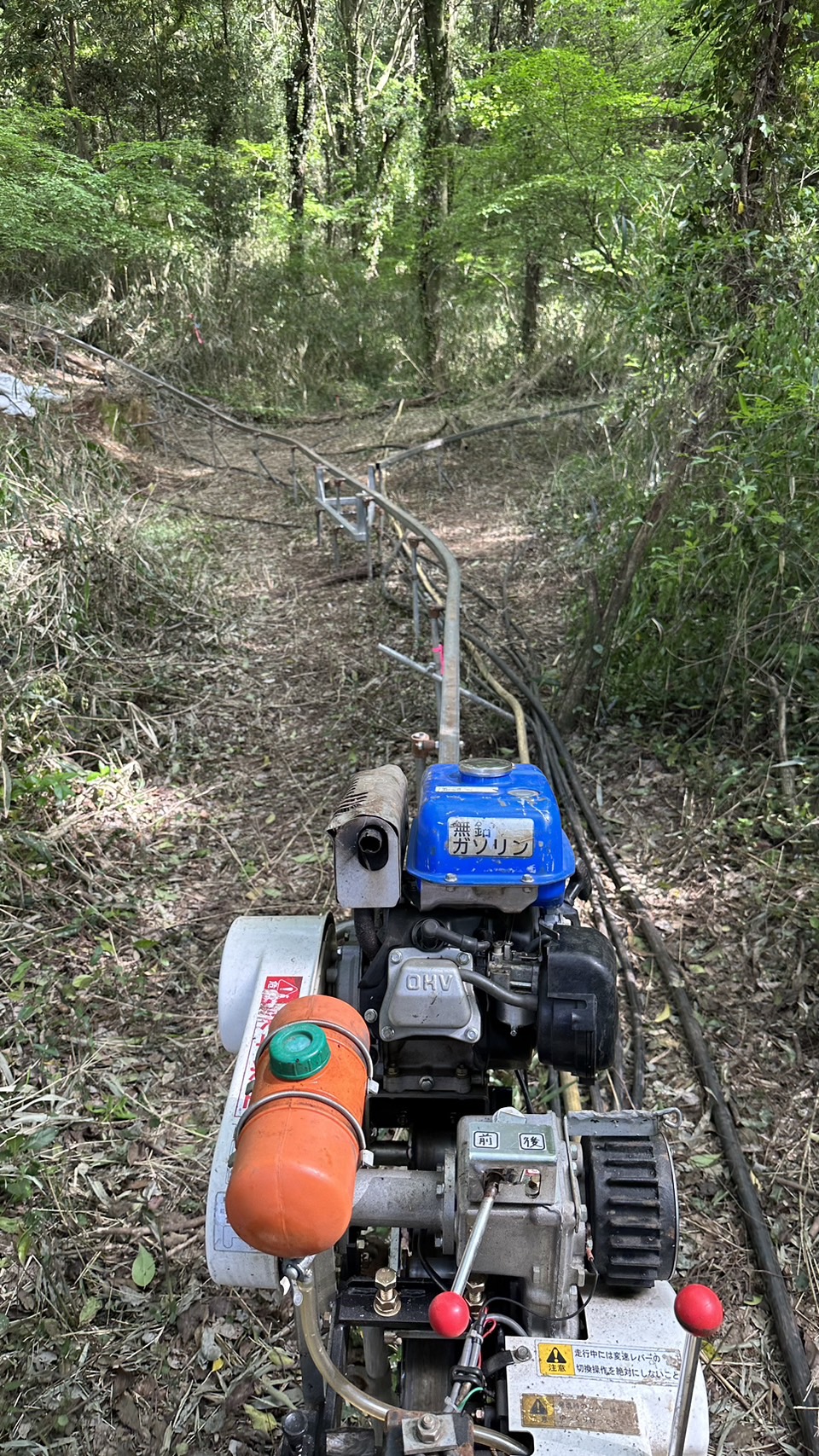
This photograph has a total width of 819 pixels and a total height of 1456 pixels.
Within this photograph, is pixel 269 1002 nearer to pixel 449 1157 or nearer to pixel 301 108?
pixel 449 1157

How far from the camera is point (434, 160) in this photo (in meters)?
12.5

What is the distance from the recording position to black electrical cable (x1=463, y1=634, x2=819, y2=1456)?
2.18 meters


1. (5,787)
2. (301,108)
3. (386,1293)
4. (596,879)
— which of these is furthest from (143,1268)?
(301,108)

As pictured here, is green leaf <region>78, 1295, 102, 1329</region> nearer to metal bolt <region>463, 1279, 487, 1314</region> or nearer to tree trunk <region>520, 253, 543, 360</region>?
metal bolt <region>463, 1279, 487, 1314</region>

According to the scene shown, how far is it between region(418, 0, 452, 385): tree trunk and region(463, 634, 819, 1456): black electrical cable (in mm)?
11128

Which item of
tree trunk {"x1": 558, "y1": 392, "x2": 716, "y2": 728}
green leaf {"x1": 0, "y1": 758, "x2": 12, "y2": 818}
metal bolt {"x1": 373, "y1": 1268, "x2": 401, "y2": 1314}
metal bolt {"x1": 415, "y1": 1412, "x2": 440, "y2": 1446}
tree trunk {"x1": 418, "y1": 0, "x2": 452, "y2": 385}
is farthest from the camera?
tree trunk {"x1": 418, "y1": 0, "x2": 452, "y2": 385}

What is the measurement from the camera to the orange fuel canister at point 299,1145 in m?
1.26

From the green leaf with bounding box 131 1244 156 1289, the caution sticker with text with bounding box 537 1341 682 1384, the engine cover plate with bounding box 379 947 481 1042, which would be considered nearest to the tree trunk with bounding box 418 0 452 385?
the engine cover plate with bounding box 379 947 481 1042

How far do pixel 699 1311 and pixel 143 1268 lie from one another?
188 centimetres

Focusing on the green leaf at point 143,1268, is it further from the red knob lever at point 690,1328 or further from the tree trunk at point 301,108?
the tree trunk at point 301,108

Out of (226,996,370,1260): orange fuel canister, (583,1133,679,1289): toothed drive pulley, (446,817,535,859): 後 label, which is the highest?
(446,817,535,859): 後 label

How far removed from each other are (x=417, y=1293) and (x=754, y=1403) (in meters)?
1.16

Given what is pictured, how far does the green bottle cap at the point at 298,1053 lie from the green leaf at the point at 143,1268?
1.56 metres

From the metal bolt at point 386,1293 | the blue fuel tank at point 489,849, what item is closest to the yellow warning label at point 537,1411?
the metal bolt at point 386,1293
